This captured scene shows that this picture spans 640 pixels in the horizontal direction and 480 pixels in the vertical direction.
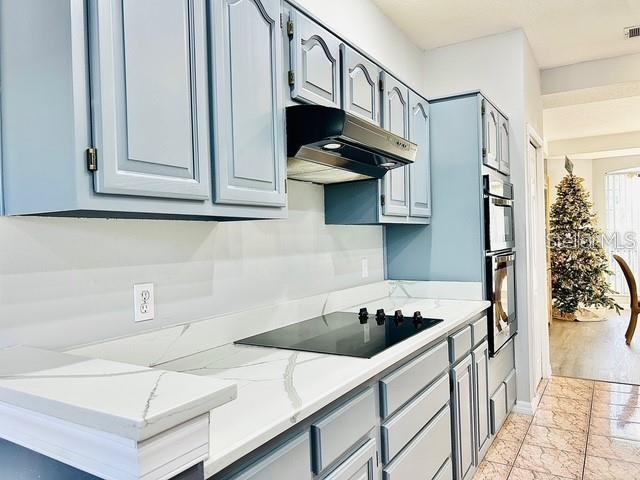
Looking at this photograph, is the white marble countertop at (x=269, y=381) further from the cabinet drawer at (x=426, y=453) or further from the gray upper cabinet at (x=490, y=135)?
the gray upper cabinet at (x=490, y=135)

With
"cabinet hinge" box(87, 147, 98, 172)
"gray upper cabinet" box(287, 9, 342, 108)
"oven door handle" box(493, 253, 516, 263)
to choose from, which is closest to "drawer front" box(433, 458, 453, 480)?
"oven door handle" box(493, 253, 516, 263)

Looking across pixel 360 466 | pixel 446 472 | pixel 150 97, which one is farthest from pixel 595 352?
pixel 150 97

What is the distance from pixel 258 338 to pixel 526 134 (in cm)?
260

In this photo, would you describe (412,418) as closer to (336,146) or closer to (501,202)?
(336,146)

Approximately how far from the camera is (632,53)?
3.96 m

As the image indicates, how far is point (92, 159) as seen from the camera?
40.9 inches

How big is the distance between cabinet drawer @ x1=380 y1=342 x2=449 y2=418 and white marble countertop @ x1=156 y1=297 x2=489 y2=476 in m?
0.06

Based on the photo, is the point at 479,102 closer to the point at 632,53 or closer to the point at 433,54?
the point at 433,54

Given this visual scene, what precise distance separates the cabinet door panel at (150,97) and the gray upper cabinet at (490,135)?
2.05m

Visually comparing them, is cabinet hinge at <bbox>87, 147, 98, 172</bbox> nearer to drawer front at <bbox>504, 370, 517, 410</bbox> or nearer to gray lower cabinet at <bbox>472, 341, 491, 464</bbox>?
gray lower cabinet at <bbox>472, 341, 491, 464</bbox>

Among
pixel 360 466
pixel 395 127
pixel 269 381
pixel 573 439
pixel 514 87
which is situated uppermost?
pixel 514 87

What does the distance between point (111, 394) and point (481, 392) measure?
2226mm

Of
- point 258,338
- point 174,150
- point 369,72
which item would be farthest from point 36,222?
point 369,72

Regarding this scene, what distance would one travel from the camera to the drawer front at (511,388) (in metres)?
3.20
